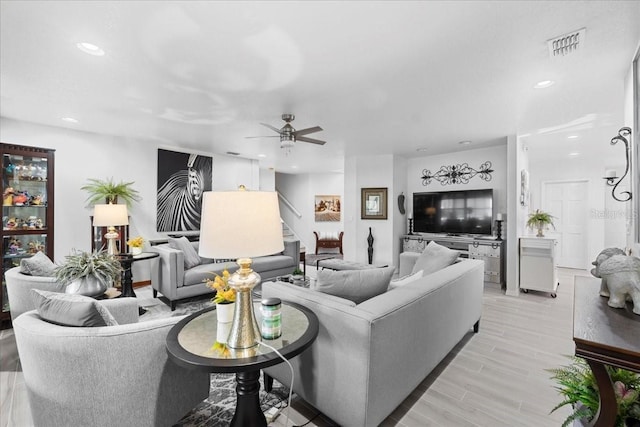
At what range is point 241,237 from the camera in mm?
1210

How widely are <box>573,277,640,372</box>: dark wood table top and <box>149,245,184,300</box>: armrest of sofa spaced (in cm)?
376

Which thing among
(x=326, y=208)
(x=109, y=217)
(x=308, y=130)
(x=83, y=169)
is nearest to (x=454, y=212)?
(x=308, y=130)

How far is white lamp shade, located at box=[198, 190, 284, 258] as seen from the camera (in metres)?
1.20

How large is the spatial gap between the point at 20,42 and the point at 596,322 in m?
3.52

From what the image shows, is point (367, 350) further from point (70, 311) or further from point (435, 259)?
point (435, 259)

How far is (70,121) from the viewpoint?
12.2 ft

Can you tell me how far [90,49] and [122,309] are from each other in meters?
1.87

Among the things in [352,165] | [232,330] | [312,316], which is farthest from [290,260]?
[232,330]

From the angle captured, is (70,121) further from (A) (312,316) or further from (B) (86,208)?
(A) (312,316)

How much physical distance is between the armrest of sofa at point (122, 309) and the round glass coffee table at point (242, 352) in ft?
2.65

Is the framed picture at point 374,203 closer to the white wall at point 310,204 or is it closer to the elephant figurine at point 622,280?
the white wall at point 310,204

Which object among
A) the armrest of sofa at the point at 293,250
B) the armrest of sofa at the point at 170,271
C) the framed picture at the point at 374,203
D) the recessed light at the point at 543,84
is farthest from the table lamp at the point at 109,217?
the recessed light at the point at 543,84

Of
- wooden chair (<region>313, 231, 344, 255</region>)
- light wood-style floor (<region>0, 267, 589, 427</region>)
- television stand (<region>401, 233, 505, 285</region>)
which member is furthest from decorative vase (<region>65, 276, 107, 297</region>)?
wooden chair (<region>313, 231, 344, 255</region>)

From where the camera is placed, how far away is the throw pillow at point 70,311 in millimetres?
1377
